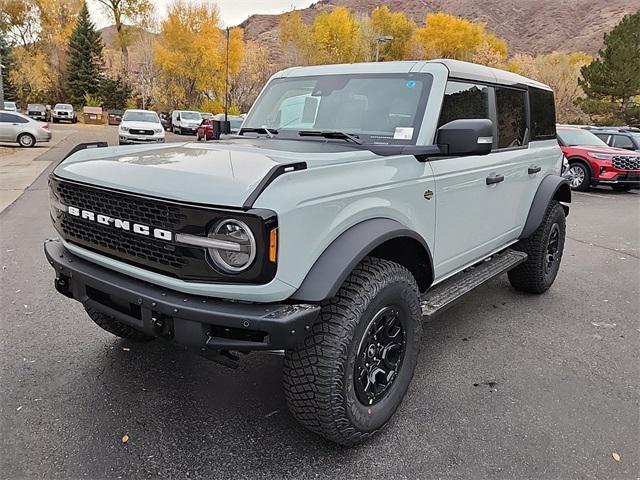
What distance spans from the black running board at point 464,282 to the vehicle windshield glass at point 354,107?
40.0 inches

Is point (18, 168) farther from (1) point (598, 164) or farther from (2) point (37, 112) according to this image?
(2) point (37, 112)

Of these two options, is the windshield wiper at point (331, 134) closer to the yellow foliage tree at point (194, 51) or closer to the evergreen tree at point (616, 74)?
the evergreen tree at point (616, 74)

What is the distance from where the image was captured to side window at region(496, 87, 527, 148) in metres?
4.19

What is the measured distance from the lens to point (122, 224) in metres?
2.47

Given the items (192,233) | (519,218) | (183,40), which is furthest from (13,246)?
(183,40)

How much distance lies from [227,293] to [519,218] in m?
3.16

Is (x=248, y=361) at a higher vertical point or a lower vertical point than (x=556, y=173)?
lower

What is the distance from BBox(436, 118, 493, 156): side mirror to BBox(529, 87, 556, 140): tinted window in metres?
1.99

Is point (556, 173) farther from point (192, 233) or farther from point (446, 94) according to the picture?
point (192, 233)

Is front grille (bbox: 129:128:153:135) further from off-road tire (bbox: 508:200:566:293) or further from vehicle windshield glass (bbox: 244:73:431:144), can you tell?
off-road tire (bbox: 508:200:566:293)

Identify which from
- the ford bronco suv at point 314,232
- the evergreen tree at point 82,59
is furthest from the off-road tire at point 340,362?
the evergreen tree at point 82,59

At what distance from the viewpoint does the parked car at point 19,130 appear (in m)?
21.2

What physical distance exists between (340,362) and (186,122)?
3229 cm

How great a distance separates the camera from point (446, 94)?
347 cm
